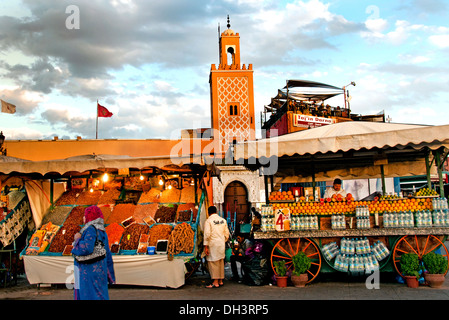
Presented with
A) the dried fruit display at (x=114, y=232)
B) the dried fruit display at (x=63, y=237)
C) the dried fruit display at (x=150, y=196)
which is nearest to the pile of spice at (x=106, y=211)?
the dried fruit display at (x=114, y=232)

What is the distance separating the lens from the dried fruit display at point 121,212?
339 inches

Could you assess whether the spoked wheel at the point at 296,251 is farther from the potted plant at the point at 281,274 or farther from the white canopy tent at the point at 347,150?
the white canopy tent at the point at 347,150

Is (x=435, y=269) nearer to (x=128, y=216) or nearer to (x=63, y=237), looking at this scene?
(x=128, y=216)

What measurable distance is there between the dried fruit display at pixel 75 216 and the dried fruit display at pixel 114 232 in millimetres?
748

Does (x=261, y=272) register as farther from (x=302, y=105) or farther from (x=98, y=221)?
(x=302, y=105)

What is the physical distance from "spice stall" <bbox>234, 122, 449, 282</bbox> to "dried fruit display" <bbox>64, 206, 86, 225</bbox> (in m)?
3.86

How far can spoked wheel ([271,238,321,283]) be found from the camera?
23.5 feet

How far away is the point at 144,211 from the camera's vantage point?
28.8 ft

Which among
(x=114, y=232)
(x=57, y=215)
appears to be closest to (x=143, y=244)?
(x=114, y=232)

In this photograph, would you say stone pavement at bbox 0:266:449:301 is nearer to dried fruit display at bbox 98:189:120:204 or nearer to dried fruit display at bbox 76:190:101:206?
dried fruit display at bbox 76:190:101:206

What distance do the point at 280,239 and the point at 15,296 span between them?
16.4 ft

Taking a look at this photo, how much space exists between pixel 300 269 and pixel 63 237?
493 centimetres

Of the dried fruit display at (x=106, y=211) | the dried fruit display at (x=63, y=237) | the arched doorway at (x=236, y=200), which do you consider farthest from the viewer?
the arched doorway at (x=236, y=200)

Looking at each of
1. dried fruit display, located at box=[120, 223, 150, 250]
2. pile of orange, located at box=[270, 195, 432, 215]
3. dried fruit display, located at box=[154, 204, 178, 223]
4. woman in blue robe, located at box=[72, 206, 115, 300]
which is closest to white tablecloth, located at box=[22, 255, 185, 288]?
dried fruit display, located at box=[120, 223, 150, 250]
